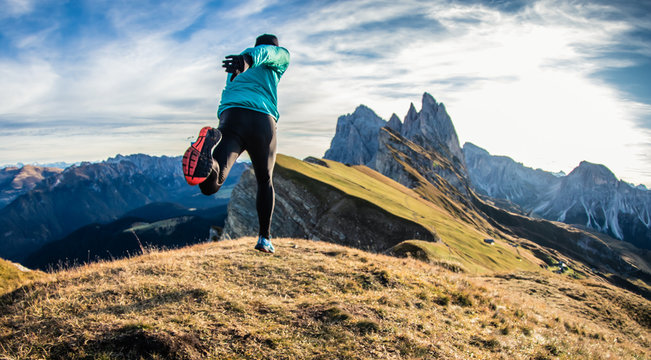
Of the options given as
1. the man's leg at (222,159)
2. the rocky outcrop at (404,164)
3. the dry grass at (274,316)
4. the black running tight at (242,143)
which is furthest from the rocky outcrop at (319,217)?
the rocky outcrop at (404,164)

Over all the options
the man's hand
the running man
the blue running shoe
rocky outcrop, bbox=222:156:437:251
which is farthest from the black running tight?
rocky outcrop, bbox=222:156:437:251

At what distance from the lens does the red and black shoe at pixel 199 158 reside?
4277mm

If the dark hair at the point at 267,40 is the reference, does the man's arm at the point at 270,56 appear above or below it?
below

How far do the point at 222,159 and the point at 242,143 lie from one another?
2.47ft

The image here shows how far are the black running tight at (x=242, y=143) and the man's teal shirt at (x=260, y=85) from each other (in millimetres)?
179

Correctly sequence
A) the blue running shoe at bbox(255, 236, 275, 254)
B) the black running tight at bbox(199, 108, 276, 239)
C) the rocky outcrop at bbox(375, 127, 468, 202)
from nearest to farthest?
the black running tight at bbox(199, 108, 276, 239) → the blue running shoe at bbox(255, 236, 275, 254) → the rocky outcrop at bbox(375, 127, 468, 202)

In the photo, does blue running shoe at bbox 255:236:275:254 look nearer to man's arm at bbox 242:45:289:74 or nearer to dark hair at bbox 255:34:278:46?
man's arm at bbox 242:45:289:74

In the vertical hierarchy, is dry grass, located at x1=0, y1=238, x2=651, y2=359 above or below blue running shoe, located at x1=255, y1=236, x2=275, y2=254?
below

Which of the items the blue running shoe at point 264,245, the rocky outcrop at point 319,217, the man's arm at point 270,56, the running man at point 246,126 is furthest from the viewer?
the rocky outcrop at point 319,217

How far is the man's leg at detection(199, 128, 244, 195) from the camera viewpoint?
4.59 m

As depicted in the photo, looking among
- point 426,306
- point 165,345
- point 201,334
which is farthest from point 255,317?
point 426,306

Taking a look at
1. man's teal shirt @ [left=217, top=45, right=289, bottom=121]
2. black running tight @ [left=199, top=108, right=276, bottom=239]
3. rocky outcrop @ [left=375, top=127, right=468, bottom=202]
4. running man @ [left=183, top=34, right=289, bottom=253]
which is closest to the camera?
running man @ [left=183, top=34, right=289, bottom=253]

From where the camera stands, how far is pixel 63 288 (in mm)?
6000

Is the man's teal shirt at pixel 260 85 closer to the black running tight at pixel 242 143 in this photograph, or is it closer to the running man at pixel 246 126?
the running man at pixel 246 126
